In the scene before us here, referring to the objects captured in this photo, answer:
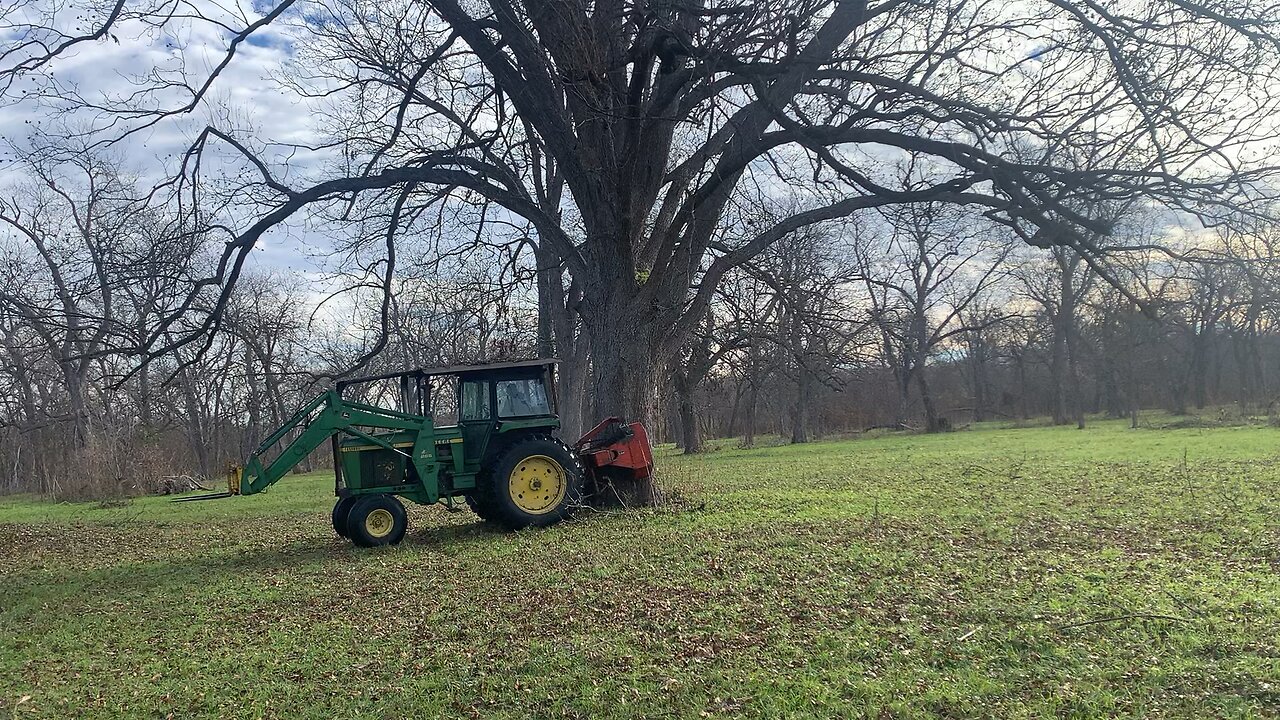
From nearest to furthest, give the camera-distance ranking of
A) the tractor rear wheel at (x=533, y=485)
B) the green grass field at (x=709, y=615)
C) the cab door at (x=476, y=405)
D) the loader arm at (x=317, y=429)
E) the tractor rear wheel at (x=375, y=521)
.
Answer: the green grass field at (x=709, y=615) → the loader arm at (x=317, y=429) → the tractor rear wheel at (x=375, y=521) → the tractor rear wheel at (x=533, y=485) → the cab door at (x=476, y=405)

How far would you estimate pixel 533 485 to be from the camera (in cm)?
1153

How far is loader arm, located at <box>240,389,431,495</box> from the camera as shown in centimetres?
1044

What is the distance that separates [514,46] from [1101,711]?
9.51m

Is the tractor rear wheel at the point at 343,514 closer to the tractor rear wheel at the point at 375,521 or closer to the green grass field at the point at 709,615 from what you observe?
the tractor rear wheel at the point at 375,521

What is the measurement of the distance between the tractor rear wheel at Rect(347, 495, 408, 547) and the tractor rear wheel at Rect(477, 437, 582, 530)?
1.14 metres

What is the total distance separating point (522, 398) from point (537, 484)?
4.27 ft

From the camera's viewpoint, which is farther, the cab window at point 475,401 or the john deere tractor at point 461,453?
the cab window at point 475,401

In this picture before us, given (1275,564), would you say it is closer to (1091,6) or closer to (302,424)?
(1091,6)

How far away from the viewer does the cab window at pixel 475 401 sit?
474 inches

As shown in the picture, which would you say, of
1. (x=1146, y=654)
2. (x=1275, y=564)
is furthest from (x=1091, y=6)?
(x=1146, y=654)

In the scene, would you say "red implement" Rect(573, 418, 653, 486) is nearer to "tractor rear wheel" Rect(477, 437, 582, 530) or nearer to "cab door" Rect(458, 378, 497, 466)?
"tractor rear wheel" Rect(477, 437, 582, 530)

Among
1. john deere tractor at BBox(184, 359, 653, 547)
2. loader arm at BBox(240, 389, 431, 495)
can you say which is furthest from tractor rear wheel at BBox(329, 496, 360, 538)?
loader arm at BBox(240, 389, 431, 495)

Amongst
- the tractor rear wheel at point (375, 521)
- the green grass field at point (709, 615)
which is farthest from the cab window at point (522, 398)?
the tractor rear wheel at point (375, 521)

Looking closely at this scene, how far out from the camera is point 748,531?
9852 mm
